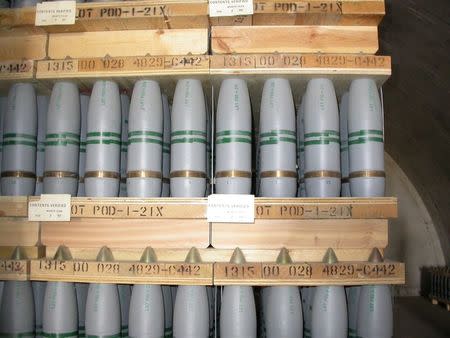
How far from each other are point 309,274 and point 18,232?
866 mm

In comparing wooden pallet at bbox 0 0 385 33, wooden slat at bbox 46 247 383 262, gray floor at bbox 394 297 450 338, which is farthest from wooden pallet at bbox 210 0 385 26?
gray floor at bbox 394 297 450 338

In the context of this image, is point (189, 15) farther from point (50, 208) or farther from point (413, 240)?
point (413, 240)

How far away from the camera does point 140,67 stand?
1.21 meters

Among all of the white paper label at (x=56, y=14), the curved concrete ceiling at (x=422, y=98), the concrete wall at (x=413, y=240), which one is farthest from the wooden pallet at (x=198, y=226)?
the concrete wall at (x=413, y=240)

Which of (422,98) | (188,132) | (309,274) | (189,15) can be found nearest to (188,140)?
(188,132)

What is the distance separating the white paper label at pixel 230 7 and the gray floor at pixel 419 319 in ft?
6.62

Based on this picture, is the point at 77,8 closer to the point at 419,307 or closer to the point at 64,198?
the point at 64,198

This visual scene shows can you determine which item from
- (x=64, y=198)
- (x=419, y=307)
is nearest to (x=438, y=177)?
(x=419, y=307)

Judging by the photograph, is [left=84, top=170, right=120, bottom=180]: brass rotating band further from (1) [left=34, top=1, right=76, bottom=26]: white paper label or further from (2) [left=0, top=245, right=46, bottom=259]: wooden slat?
(1) [left=34, top=1, right=76, bottom=26]: white paper label

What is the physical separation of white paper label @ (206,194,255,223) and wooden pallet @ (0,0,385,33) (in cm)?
55

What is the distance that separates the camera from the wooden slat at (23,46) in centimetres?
129

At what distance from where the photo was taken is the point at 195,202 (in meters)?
1.14

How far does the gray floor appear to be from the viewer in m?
2.33

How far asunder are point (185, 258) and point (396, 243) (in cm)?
259
